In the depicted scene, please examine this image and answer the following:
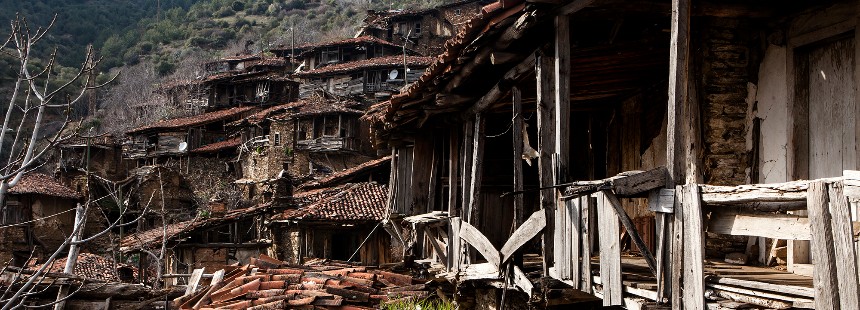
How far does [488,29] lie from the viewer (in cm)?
804

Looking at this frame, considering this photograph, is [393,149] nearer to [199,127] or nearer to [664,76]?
[664,76]

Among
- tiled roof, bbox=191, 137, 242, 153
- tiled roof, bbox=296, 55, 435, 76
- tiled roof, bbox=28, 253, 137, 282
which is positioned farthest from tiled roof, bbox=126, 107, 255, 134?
tiled roof, bbox=28, 253, 137, 282

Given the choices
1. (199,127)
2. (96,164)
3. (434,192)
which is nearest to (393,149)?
(434,192)

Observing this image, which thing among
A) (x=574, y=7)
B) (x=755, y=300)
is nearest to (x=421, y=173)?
(x=574, y=7)

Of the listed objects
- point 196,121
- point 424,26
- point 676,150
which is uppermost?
point 424,26

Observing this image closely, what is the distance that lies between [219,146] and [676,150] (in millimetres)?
47793

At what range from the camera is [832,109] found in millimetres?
7195

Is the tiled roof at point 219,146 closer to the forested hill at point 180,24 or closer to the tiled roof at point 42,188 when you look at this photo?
the tiled roof at point 42,188

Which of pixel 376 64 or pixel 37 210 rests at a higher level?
pixel 376 64

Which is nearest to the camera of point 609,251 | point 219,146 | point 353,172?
point 609,251

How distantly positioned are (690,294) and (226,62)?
6418cm

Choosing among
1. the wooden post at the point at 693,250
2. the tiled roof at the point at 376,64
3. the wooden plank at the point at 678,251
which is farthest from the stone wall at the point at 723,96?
the tiled roof at the point at 376,64

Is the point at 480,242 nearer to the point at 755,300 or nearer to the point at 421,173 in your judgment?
the point at 421,173

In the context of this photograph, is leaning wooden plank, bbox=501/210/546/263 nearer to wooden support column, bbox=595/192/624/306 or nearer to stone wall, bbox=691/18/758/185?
wooden support column, bbox=595/192/624/306
